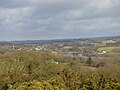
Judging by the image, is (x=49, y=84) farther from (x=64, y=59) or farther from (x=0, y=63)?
(x=64, y=59)

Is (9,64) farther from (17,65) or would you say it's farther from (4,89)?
(4,89)

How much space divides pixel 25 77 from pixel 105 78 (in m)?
19.3

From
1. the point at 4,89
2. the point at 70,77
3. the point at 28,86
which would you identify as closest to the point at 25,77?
the point at 4,89

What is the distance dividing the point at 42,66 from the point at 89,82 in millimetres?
31408

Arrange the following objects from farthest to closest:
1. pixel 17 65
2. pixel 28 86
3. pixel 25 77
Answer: pixel 17 65 → pixel 25 77 → pixel 28 86

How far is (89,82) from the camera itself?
4509 cm

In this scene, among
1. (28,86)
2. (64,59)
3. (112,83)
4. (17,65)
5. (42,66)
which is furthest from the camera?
(64,59)

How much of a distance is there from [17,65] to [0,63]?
6107 millimetres

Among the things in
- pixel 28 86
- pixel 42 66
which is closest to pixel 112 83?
pixel 28 86

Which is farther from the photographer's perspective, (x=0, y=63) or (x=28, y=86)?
(x=0, y=63)

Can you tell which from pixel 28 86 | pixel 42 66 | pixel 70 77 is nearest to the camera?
pixel 28 86

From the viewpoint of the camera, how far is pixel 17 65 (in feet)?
269

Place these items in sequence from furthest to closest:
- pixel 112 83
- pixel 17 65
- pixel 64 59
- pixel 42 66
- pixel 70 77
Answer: pixel 64 59
pixel 17 65
pixel 42 66
pixel 70 77
pixel 112 83

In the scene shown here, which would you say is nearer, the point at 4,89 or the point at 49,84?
the point at 49,84
